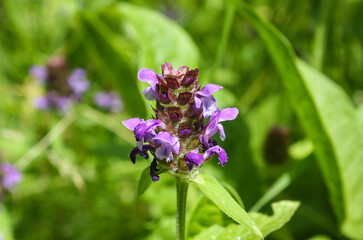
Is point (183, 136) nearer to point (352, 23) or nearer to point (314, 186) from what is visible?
point (314, 186)

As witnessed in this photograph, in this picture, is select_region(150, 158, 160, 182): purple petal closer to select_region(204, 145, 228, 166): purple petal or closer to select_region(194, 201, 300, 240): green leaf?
select_region(204, 145, 228, 166): purple petal

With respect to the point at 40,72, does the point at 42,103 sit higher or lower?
lower

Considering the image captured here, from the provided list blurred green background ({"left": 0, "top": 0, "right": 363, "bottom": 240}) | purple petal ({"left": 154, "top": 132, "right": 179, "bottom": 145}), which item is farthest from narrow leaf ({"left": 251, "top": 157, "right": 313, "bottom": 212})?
purple petal ({"left": 154, "top": 132, "right": 179, "bottom": 145})

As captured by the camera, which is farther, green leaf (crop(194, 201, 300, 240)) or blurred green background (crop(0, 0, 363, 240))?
blurred green background (crop(0, 0, 363, 240))

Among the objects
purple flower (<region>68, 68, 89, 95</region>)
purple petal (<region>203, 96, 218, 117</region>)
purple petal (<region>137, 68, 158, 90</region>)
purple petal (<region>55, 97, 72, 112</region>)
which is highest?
purple flower (<region>68, 68, 89, 95</region>)

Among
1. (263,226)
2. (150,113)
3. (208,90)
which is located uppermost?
(150,113)

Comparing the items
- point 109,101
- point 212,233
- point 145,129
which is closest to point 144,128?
point 145,129

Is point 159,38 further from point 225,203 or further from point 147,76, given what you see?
point 225,203
